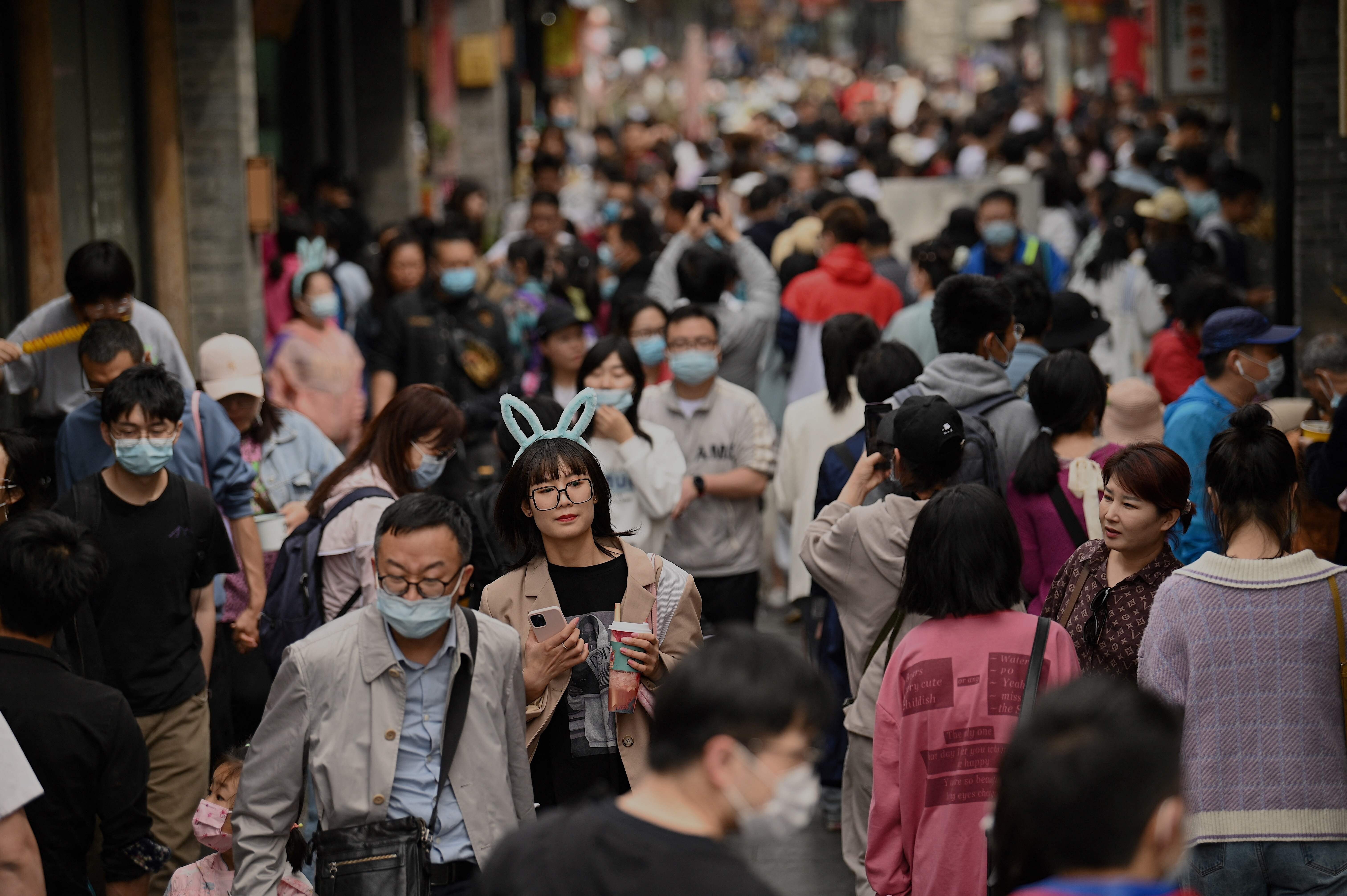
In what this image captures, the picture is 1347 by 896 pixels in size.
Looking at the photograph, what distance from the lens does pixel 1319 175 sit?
9969 millimetres

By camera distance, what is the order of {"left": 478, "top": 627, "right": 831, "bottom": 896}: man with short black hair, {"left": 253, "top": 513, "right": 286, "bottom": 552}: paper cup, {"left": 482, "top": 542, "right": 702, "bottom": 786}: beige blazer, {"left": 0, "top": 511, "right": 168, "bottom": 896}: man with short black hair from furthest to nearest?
1. {"left": 253, "top": 513, "right": 286, "bottom": 552}: paper cup
2. {"left": 482, "top": 542, "right": 702, "bottom": 786}: beige blazer
3. {"left": 0, "top": 511, "right": 168, "bottom": 896}: man with short black hair
4. {"left": 478, "top": 627, "right": 831, "bottom": 896}: man with short black hair

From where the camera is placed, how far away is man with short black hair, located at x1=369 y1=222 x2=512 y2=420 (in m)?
8.38

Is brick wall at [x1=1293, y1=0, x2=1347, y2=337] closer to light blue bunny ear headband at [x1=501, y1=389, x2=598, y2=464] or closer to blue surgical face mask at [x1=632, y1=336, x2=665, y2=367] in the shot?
blue surgical face mask at [x1=632, y1=336, x2=665, y2=367]

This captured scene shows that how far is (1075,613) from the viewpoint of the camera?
4332mm

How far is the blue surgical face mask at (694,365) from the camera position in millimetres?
6500

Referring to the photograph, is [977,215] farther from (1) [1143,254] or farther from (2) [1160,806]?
(2) [1160,806]

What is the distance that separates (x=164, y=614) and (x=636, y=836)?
319 cm

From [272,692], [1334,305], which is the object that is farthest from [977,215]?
[272,692]

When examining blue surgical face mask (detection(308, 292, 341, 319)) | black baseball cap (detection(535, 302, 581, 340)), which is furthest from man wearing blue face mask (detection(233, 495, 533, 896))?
blue surgical face mask (detection(308, 292, 341, 319))

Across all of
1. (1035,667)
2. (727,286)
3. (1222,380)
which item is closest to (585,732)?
(1035,667)

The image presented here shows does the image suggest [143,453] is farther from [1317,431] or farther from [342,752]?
[1317,431]

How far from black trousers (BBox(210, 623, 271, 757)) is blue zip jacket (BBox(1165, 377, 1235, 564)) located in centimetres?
323

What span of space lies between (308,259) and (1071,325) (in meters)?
4.46

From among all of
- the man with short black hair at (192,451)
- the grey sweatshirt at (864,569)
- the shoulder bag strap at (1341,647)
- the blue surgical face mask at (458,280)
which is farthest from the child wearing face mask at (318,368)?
the shoulder bag strap at (1341,647)
